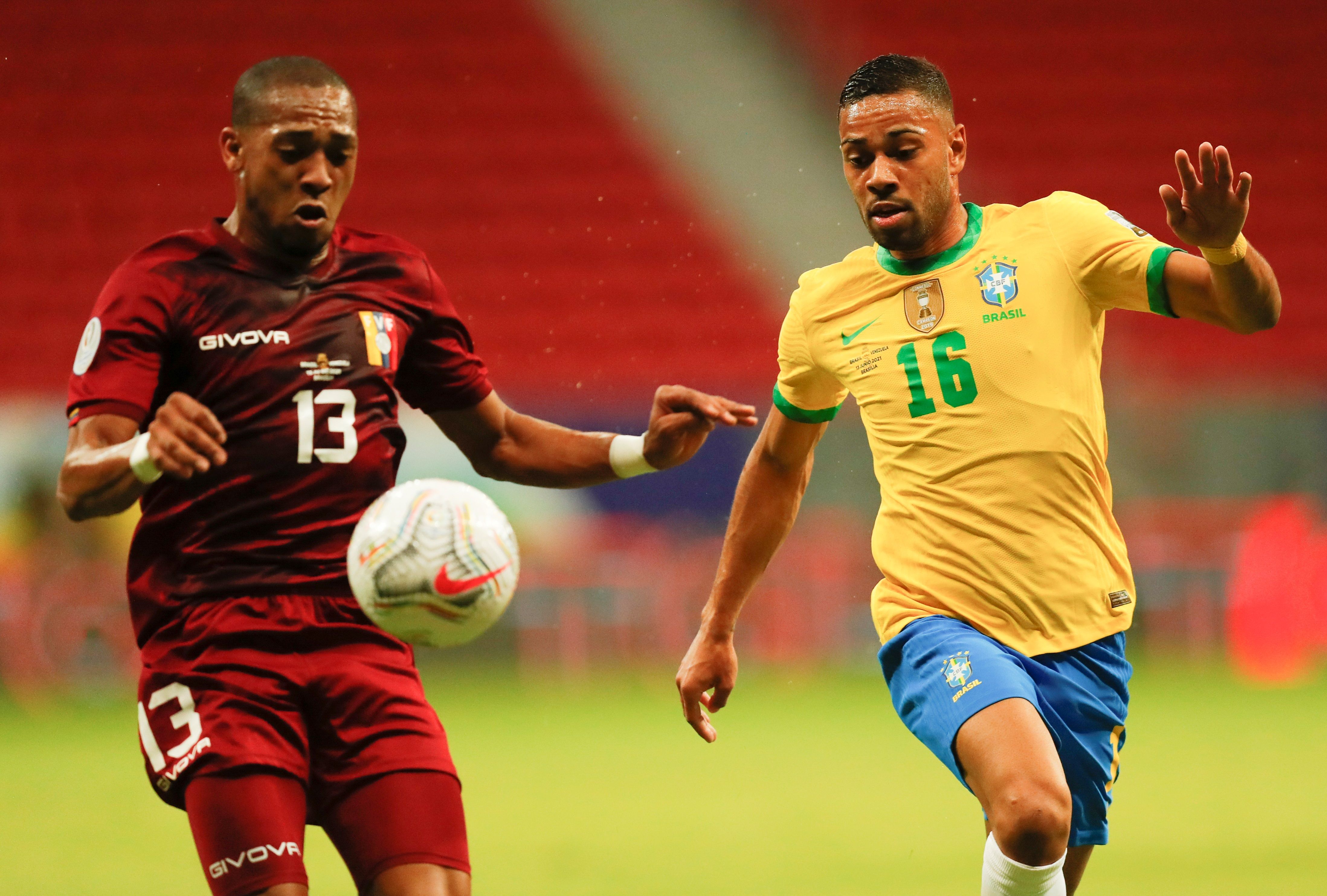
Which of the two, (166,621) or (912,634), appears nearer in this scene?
(166,621)

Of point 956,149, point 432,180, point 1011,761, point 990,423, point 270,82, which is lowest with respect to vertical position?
point 1011,761

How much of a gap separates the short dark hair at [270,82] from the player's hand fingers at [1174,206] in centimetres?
172

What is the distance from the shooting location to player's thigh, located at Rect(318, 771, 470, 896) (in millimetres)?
3000

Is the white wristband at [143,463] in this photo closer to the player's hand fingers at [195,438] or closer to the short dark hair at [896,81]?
the player's hand fingers at [195,438]

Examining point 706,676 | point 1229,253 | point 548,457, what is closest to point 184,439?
point 548,457

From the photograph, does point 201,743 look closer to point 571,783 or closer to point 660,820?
point 660,820

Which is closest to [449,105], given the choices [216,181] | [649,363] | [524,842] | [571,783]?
[216,181]

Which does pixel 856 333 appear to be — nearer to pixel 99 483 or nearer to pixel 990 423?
pixel 990 423

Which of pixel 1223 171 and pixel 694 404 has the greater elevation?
pixel 1223 171

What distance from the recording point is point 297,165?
10.7 feet

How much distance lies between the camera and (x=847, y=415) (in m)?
12.0

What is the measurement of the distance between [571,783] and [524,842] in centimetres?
133

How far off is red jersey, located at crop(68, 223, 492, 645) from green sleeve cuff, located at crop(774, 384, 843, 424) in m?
1.22

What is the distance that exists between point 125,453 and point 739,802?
4.75 meters
